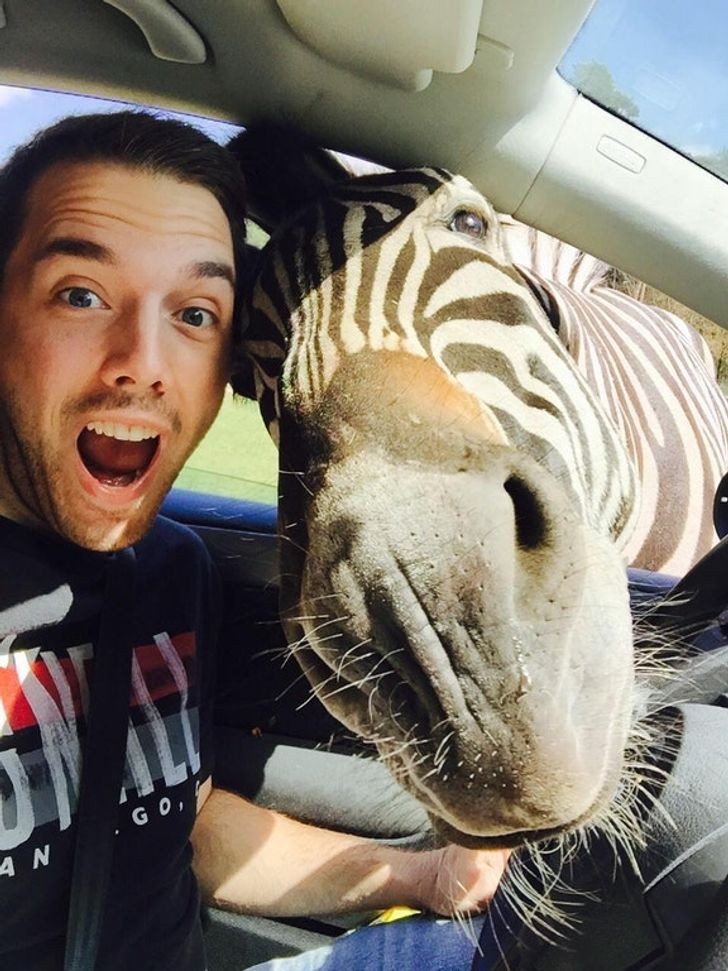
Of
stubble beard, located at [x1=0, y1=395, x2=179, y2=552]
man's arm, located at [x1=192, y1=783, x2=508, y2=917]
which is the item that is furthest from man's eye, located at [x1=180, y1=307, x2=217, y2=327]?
man's arm, located at [x1=192, y1=783, x2=508, y2=917]

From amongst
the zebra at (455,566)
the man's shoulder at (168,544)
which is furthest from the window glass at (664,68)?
the man's shoulder at (168,544)

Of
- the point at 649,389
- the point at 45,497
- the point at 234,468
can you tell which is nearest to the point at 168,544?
the point at 45,497

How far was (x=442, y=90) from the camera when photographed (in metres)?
1.47

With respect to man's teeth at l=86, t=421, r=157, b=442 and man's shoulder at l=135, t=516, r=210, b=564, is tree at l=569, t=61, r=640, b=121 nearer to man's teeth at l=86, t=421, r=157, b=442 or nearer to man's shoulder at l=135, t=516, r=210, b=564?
man's teeth at l=86, t=421, r=157, b=442

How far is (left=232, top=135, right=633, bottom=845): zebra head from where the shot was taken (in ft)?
2.95

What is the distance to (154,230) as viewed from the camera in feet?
5.13

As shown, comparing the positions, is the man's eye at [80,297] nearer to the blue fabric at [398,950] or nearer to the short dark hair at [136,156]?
the short dark hair at [136,156]

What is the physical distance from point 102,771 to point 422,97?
134cm

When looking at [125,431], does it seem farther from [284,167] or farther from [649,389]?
[649,389]

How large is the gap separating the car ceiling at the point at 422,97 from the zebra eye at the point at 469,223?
142 millimetres

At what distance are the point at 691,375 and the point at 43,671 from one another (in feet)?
7.25

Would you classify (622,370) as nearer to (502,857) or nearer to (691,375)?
(691,375)

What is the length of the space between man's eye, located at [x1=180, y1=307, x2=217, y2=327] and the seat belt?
49 centimetres

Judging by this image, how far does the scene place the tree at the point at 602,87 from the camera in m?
1.45
